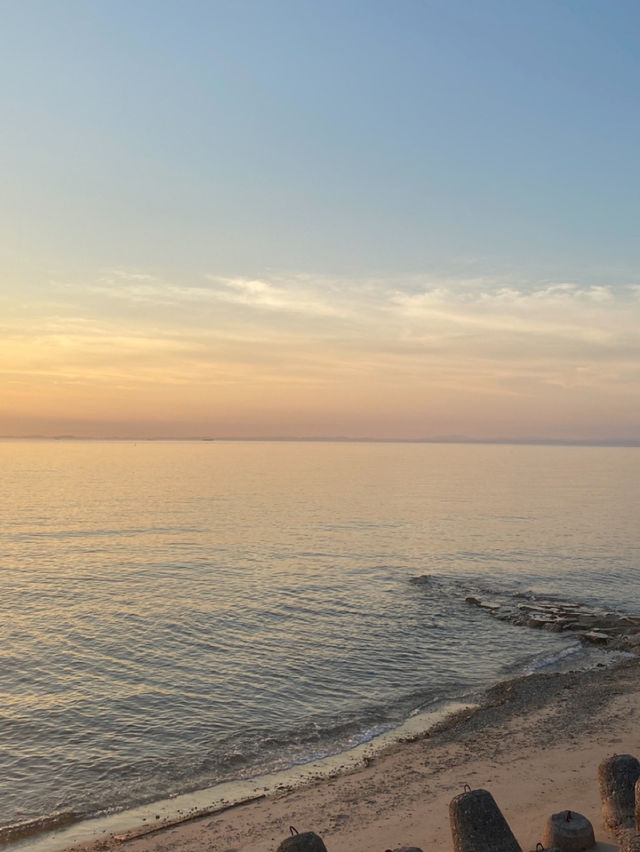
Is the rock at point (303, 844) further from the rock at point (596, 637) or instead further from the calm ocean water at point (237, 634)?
the rock at point (596, 637)

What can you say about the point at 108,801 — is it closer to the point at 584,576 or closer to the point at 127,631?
the point at 127,631

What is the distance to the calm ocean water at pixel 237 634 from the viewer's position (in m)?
21.2

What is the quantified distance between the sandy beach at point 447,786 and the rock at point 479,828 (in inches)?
96.1

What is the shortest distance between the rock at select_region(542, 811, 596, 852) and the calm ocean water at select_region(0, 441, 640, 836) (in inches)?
391

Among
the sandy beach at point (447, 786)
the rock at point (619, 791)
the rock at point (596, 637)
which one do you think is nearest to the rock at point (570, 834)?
the sandy beach at point (447, 786)

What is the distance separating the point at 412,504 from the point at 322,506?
1589 cm

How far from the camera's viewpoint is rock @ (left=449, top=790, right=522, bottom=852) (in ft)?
38.7

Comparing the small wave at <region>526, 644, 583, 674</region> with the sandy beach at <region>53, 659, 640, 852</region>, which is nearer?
the sandy beach at <region>53, 659, 640, 852</region>

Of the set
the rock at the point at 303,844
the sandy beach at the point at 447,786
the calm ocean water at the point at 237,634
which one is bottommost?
the calm ocean water at the point at 237,634

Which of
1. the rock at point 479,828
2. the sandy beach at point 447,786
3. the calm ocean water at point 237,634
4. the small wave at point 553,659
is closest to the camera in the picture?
the rock at point 479,828

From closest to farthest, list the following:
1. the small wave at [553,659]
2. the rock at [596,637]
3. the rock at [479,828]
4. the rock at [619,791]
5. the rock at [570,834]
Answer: the rock at [479,828], the rock at [570,834], the rock at [619,791], the small wave at [553,659], the rock at [596,637]

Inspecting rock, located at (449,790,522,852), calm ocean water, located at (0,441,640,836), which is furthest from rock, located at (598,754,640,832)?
calm ocean water, located at (0,441,640,836)

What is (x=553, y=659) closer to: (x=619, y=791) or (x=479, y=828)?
(x=619, y=791)

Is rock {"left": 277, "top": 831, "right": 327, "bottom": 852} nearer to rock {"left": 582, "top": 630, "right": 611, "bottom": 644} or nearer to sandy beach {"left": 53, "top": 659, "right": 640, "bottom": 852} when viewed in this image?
sandy beach {"left": 53, "top": 659, "right": 640, "bottom": 852}
